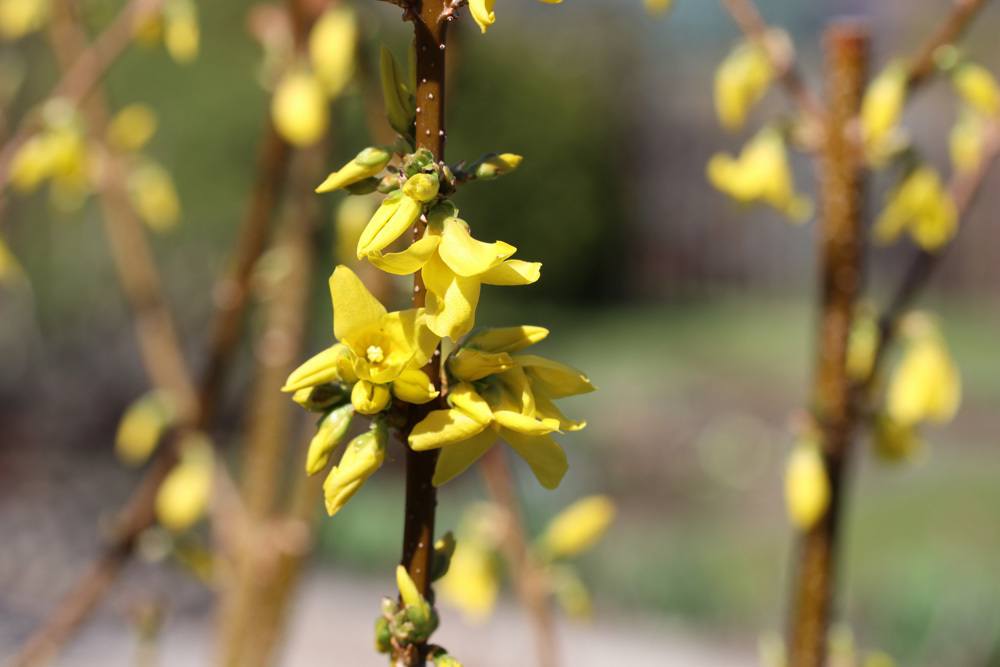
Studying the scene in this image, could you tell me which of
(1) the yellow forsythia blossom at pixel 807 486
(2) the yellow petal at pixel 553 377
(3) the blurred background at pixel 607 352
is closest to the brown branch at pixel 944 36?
(3) the blurred background at pixel 607 352

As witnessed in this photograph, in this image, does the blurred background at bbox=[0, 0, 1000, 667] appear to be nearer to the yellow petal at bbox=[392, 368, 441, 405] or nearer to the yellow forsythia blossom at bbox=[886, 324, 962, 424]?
the yellow forsythia blossom at bbox=[886, 324, 962, 424]

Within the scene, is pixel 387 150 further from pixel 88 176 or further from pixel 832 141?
pixel 88 176

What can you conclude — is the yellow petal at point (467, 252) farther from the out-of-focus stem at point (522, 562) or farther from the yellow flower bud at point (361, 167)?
the out-of-focus stem at point (522, 562)

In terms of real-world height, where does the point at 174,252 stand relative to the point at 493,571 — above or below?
above

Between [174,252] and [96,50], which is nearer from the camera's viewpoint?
[96,50]

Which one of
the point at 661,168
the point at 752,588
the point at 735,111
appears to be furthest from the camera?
the point at 661,168

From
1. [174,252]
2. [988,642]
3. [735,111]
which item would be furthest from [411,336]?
[174,252]
